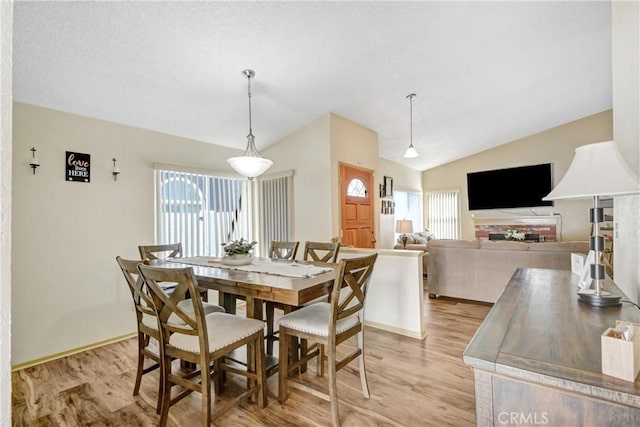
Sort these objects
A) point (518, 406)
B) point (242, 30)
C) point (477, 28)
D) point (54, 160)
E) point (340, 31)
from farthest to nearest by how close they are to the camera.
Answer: point (54, 160) < point (477, 28) < point (340, 31) < point (242, 30) < point (518, 406)

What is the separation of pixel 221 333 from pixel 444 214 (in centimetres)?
724

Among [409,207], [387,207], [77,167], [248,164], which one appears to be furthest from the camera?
[409,207]

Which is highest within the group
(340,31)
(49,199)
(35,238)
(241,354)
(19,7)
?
(340,31)

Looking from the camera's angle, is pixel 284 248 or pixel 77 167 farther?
pixel 284 248

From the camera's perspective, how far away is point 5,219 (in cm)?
42

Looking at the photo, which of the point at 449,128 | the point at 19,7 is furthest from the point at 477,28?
the point at 19,7

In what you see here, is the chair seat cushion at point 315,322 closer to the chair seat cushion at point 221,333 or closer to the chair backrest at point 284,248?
the chair seat cushion at point 221,333

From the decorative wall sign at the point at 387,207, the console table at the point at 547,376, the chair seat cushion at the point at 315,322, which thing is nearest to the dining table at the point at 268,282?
the chair seat cushion at the point at 315,322

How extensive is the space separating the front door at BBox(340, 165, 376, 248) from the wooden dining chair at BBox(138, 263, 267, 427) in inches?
90.4

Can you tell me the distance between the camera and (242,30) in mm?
2281

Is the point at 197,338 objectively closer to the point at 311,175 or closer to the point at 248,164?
the point at 248,164

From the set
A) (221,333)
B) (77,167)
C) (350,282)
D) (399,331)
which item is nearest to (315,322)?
(350,282)

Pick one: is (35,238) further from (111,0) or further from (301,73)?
(301,73)

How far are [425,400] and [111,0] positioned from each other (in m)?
3.36
